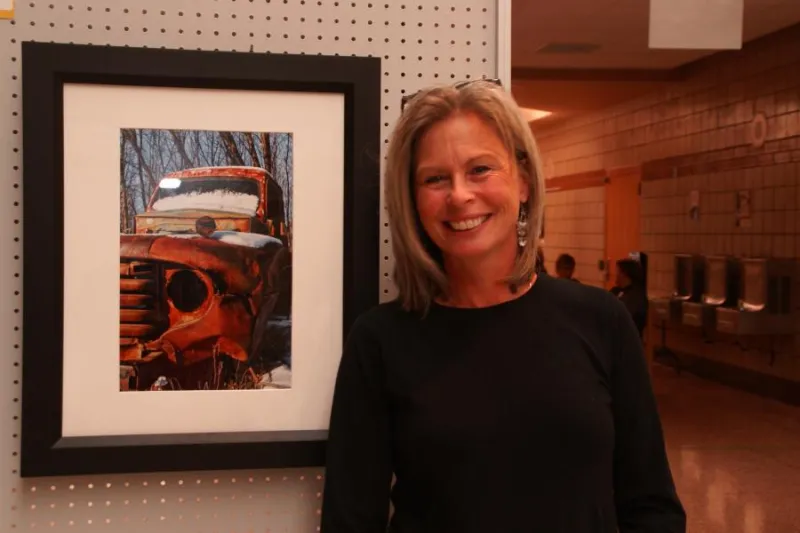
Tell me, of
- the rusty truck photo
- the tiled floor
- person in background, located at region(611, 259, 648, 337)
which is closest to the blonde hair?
the rusty truck photo

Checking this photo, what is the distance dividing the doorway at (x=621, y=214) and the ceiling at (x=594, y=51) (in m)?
1.04

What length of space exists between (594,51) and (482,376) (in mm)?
8031

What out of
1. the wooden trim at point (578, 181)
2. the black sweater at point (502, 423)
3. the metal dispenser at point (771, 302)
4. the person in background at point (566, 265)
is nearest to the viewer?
the black sweater at point (502, 423)

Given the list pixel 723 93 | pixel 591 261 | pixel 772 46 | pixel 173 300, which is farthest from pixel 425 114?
pixel 591 261

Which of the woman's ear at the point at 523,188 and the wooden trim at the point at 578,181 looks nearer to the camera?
the woman's ear at the point at 523,188

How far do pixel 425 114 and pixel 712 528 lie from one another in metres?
4.00

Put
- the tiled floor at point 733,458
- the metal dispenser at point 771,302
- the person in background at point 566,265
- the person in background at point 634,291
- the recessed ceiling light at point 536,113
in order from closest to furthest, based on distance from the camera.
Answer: the tiled floor at point 733,458 < the person in background at point 634,291 < the metal dispenser at point 771,302 < the person in background at point 566,265 < the recessed ceiling light at point 536,113

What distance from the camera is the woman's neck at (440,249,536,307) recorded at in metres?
1.34

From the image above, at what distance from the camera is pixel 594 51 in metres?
8.70

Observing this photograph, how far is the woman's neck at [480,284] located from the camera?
1342 mm

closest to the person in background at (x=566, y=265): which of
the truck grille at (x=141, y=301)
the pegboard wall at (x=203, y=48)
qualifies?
the pegboard wall at (x=203, y=48)

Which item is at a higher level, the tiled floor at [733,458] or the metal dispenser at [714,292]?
the metal dispenser at [714,292]

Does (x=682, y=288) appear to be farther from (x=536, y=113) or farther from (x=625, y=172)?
(x=536, y=113)

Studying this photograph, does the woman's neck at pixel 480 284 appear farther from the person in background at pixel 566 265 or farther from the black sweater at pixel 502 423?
the person in background at pixel 566 265
